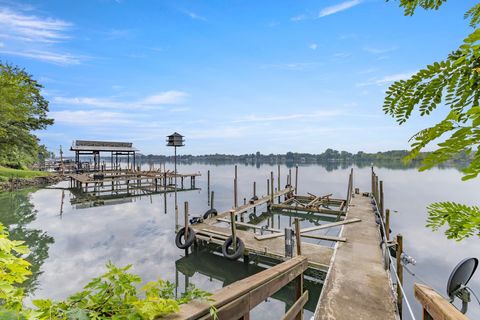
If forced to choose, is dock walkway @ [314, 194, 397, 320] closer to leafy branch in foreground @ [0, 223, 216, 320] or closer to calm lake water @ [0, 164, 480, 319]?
→ calm lake water @ [0, 164, 480, 319]

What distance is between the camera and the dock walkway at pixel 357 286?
4.80 meters

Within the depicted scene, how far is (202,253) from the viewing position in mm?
12789

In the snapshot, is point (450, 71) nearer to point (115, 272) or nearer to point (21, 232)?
point (115, 272)

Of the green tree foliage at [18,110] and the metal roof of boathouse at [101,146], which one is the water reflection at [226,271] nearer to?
the green tree foliage at [18,110]

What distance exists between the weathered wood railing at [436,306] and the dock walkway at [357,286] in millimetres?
3319

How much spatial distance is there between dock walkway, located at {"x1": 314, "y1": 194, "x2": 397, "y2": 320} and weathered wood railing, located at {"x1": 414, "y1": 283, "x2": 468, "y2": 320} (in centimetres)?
332

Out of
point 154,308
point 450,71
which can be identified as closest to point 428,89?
point 450,71

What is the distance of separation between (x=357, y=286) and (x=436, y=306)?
4969 mm

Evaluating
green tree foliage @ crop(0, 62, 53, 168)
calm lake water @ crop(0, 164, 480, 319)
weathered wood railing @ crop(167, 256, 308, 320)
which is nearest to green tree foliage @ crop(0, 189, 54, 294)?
calm lake water @ crop(0, 164, 480, 319)

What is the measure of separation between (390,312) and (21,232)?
2182 centimetres

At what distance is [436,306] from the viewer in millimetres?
1659

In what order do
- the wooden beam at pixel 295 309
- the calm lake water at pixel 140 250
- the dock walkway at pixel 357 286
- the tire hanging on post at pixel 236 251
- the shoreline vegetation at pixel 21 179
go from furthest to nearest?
the shoreline vegetation at pixel 21 179 < the tire hanging on post at pixel 236 251 < the calm lake water at pixel 140 250 < the dock walkway at pixel 357 286 < the wooden beam at pixel 295 309

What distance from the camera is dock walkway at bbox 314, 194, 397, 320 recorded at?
4.80m

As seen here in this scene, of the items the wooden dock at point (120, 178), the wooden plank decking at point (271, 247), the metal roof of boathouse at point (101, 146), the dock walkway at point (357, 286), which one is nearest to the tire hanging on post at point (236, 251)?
the wooden plank decking at point (271, 247)
